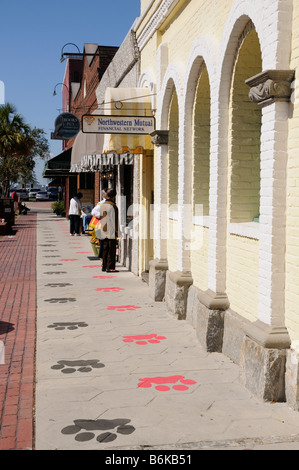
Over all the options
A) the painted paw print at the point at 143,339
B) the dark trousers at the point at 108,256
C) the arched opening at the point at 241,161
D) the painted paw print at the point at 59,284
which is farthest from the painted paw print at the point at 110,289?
the arched opening at the point at 241,161

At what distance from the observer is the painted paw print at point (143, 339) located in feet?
23.6

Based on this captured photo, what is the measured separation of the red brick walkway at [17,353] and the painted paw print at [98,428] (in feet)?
1.12

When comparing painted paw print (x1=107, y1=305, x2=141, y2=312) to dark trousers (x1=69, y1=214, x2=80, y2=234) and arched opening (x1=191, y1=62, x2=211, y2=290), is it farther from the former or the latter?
dark trousers (x1=69, y1=214, x2=80, y2=234)

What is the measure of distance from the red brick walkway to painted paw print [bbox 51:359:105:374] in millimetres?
305

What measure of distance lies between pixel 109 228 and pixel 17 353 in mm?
6747

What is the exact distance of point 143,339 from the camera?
7332 millimetres

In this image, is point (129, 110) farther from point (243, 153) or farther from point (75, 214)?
point (75, 214)

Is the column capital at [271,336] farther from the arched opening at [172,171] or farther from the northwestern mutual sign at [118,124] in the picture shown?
the northwestern mutual sign at [118,124]

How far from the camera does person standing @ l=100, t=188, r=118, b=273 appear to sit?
13.2m

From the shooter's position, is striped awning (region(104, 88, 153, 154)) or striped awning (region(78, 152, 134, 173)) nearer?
striped awning (region(104, 88, 153, 154))

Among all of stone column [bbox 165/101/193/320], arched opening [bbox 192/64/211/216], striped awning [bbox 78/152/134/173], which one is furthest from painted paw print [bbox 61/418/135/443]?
striped awning [bbox 78/152/134/173]

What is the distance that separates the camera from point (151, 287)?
10.1 meters

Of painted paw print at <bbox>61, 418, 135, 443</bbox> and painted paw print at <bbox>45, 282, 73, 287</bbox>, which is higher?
painted paw print at <bbox>45, 282, 73, 287</bbox>

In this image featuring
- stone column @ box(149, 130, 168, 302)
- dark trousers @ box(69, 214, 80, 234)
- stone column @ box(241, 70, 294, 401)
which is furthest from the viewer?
dark trousers @ box(69, 214, 80, 234)
